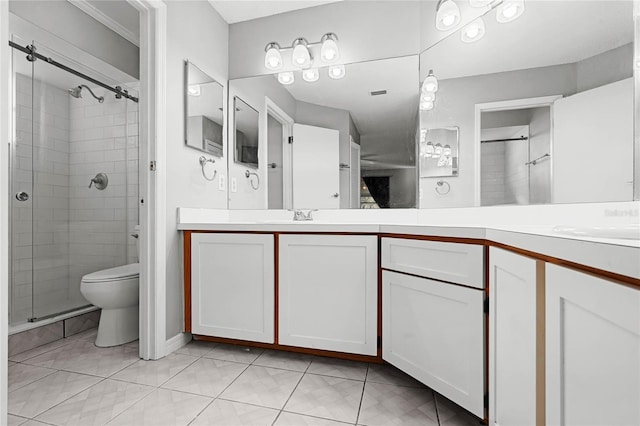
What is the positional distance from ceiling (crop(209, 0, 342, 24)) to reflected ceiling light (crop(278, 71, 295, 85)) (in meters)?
0.44

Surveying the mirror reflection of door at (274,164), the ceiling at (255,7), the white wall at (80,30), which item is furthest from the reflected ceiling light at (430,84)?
the white wall at (80,30)

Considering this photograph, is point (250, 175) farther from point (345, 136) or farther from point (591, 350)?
point (591, 350)

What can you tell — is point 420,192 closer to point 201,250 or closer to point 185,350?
point 201,250

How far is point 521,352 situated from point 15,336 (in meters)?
2.53

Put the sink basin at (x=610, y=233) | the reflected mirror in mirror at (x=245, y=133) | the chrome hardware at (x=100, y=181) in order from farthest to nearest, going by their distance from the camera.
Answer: the chrome hardware at (x=100, y=181), the reflected mirror in mirror at (x=245, y=133), the sink basin at (x=610, y=233)

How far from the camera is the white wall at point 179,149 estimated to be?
1922 mm

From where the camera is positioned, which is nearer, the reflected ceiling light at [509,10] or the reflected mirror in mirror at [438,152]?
the reflected ceiling light at [509,10]

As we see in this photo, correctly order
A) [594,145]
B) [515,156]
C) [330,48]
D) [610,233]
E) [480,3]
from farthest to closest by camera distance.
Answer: [330,48], [480,3], [515,156], [594,145], [610,233]

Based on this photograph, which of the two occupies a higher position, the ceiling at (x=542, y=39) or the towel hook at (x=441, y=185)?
the ceiling at (x=542, y=39)

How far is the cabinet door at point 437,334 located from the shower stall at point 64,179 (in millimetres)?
2171

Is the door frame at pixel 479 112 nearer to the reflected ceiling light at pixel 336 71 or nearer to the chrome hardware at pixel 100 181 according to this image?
the reflected ceiling light at pixel 336 71

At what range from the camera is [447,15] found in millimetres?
1877

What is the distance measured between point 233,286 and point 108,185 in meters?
1.63

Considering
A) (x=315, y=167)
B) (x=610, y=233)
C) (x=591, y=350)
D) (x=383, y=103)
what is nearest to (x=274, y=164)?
(x=315, y=167)
